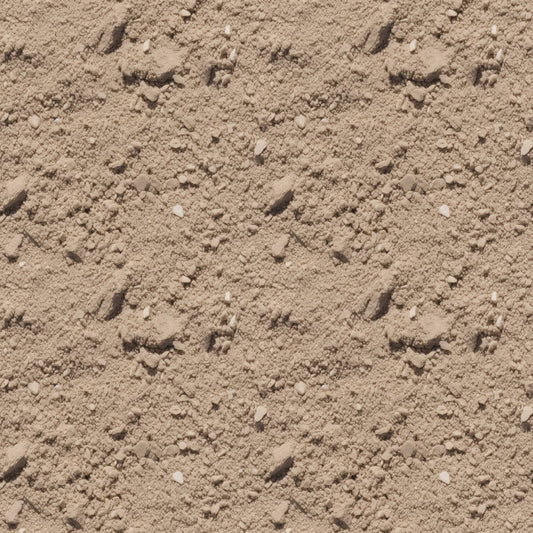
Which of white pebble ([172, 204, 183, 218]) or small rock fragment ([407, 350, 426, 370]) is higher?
white pebble ([172, 204, 183, 218])

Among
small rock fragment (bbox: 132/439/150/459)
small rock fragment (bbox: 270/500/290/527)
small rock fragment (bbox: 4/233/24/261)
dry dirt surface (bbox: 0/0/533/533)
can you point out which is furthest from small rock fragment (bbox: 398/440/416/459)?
small rock fragment (bbox: 4/233/24/261)

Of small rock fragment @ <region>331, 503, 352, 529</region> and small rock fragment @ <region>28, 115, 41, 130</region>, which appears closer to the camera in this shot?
small rock fragment @ <region>331, 503, 352, 529</region>

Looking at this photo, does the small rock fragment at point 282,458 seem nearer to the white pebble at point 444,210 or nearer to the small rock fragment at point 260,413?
the small rock fragment at point 260,413

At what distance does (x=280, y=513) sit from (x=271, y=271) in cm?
Answer: 51

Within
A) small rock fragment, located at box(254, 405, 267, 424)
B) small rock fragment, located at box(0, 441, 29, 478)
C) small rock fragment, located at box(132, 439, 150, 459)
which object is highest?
small rock fragment, located at box(254, 405, 267, 424)

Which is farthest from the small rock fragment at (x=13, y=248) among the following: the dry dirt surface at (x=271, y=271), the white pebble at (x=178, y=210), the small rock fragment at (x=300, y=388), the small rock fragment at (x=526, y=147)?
the small rock fragment at (x=526, y=147)

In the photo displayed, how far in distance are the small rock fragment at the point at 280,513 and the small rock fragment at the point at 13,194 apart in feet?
2.80

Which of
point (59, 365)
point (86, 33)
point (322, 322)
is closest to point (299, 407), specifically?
point (322, 322)

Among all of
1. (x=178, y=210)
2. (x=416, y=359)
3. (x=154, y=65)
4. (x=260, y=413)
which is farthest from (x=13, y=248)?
(x=416, y=359)

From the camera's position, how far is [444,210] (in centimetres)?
251

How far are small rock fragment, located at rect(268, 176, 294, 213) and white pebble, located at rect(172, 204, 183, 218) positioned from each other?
7.4 inches

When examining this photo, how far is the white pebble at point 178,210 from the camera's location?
2549 mm

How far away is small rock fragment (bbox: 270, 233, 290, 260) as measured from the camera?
8.26 feet

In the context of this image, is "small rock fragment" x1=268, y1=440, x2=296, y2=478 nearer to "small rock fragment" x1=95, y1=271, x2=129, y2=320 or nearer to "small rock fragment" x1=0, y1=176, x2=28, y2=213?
"small rock fragment" x1=95, y1=271, x2=129, y2=320
